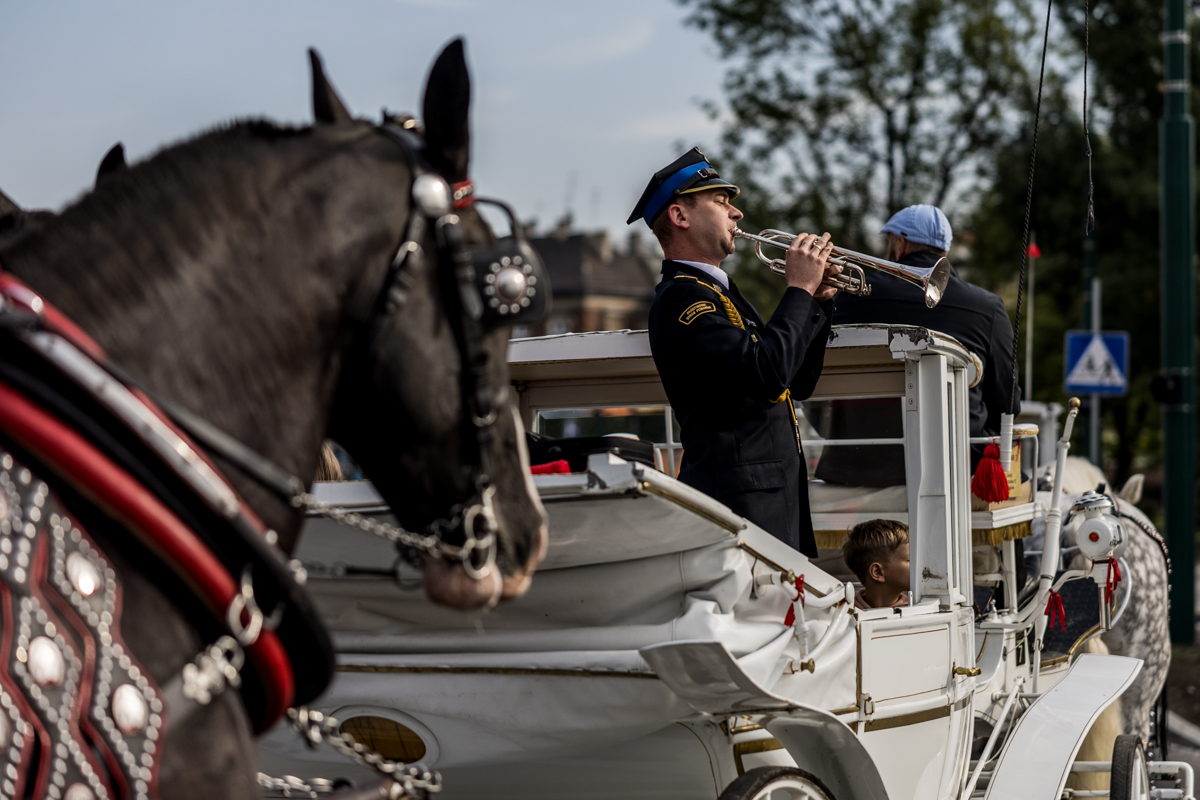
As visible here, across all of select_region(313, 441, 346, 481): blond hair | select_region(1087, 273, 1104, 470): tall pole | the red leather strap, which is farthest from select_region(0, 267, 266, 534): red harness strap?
select_region(1087, 273, 1104, 470): tall pole

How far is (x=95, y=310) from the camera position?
1546 mm

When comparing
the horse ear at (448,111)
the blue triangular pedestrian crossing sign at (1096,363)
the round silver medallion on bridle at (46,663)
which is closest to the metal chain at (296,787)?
the round silver medallion on bridle at (46,663)

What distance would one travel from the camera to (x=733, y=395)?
3.34 metres

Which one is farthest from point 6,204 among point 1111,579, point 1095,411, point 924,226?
point 1095,411

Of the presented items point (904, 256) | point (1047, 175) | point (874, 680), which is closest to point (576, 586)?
point (874, 680)

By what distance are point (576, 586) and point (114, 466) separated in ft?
5.00

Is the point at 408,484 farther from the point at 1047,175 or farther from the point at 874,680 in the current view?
the point at 1047,175

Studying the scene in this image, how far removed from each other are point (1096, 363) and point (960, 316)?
723 cm

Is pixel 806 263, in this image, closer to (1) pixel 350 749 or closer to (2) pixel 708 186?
(2) pixel 708 186

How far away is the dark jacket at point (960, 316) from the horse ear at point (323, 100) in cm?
329

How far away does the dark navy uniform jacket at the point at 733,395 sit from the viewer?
320cm

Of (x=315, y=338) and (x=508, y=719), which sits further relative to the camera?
(x=508, y=719)

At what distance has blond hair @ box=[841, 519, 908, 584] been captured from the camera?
13.6ft

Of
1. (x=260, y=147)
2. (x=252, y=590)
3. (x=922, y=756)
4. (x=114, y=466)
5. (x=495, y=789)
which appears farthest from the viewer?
(x=922, y=756)
